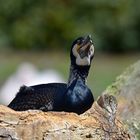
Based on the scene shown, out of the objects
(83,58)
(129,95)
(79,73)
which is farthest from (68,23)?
(83,58)

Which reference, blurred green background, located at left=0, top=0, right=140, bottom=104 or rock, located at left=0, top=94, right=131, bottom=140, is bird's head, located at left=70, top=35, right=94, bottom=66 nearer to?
rock, located at left=0, top=94, right=131, bottom=140

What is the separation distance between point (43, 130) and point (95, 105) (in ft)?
1.20

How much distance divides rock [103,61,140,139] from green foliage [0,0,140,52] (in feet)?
26.8

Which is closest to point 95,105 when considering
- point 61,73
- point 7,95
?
point 7,95

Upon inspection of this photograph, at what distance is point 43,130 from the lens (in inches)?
177

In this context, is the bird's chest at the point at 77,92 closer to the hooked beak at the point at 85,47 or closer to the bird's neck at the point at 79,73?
the bird's neck at the point at 79,73

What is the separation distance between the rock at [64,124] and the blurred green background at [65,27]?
29.8 feet

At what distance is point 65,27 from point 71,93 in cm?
875

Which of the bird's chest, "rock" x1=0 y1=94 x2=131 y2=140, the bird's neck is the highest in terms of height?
the bird's neck

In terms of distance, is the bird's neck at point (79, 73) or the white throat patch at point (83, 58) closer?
the white throat patch at point (83, 58)

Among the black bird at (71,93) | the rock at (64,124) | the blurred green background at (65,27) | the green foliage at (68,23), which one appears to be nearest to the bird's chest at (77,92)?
the black bird at (71,93)

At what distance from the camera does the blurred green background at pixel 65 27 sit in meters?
14.0

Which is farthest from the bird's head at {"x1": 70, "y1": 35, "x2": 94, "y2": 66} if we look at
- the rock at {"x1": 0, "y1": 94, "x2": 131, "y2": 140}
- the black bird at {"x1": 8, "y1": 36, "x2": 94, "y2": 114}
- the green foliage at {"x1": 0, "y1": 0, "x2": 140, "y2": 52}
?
the green foliage at {"x1": 0, "y1": 0, "x2": 140, "y2": 52}

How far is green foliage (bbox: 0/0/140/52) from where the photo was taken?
46.0 ft
